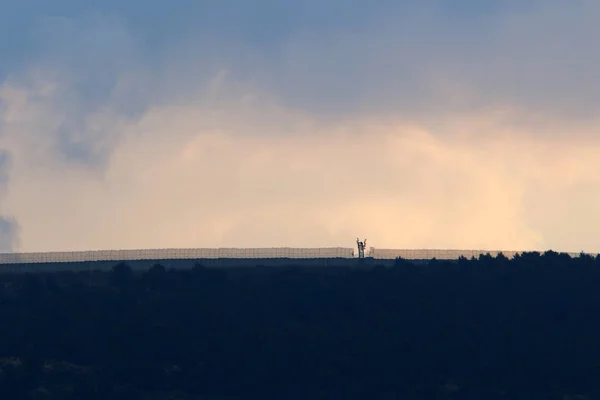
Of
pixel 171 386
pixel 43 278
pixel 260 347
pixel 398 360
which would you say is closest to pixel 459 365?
pixel 398 360

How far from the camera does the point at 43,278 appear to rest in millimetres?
149125

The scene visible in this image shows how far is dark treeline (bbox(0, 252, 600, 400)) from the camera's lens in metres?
125

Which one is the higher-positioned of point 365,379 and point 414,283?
point 414,283

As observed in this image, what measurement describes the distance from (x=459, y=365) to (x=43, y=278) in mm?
47063

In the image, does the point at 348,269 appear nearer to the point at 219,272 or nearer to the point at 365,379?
the point at 219,272

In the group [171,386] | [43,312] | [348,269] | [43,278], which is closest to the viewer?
[171,386]

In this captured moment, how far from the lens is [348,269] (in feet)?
525

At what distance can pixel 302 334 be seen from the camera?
136625 millimetres

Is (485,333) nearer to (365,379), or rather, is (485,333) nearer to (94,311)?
(365,379)

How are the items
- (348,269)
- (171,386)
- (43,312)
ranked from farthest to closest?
1. (348,269)
2. (43,312)
3. (171,386)

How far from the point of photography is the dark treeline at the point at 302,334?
12525cm

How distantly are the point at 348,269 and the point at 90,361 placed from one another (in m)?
41.0

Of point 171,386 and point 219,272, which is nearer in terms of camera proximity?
point 171,386

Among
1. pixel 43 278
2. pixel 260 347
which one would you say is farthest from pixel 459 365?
pixel 43 278
